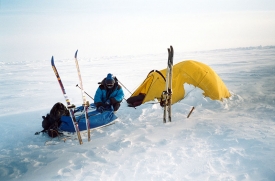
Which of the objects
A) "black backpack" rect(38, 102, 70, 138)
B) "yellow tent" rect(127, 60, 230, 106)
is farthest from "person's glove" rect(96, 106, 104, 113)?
"yellow tent" rect(127, 60, 230, 106)

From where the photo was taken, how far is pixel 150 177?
3619 mm

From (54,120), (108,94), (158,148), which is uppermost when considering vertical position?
(108,94)

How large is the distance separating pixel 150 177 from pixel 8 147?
12.1ft

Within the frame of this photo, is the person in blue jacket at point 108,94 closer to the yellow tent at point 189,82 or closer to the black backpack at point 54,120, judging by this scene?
the black backpack at point 54,120

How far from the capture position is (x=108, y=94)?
6.88 meters

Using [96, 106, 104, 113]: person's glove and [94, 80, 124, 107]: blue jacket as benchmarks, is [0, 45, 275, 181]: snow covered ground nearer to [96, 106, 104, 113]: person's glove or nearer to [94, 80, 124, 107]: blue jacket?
[96, 106, 104, 113]: person's glove

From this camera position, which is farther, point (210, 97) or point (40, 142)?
point (210, 97)

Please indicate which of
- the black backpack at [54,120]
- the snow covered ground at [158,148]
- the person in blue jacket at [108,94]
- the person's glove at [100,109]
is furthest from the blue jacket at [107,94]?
the black backpack at [54,120]

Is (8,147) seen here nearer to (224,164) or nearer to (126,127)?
(126,127)

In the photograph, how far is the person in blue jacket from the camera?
6.65 m

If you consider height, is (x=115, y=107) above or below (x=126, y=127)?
above

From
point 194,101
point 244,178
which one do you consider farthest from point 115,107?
point 244,178

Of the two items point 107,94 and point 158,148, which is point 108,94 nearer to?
point 107,94

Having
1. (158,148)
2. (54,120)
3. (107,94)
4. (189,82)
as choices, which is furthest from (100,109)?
(189,82)
